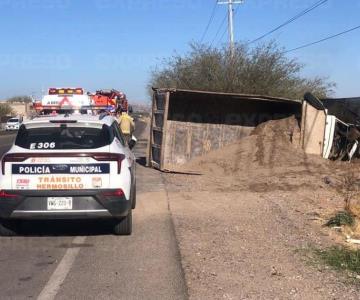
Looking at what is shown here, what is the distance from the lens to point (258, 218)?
380 inches

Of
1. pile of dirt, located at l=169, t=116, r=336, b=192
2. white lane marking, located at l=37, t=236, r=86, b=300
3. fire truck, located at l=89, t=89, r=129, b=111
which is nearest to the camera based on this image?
white lane marking, located at l=37, t=236, r=86, b=300

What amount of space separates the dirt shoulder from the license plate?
5.29ft

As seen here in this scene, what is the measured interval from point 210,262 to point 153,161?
11.2 m

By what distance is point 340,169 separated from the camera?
15.2m

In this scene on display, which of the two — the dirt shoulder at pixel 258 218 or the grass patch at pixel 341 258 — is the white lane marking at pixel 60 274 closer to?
the dirt shoulder at pixel 258 218

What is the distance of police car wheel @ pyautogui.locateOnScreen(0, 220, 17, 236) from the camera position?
8367 mm

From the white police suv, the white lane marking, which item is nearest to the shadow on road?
the white lane marking

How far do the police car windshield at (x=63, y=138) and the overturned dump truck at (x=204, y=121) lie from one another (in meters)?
9.50

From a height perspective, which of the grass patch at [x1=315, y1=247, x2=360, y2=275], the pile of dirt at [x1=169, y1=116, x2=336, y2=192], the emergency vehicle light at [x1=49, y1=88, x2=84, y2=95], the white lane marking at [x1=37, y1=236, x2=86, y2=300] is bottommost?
the pile of dirt at [x1=169, y1=116, x2=336, y2=192]

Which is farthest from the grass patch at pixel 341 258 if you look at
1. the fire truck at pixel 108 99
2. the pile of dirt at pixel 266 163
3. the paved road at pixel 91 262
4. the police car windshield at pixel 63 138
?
the fire truck at pixel 108 99

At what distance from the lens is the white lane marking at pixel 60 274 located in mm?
5672

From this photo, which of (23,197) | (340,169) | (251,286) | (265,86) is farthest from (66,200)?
(265,86)

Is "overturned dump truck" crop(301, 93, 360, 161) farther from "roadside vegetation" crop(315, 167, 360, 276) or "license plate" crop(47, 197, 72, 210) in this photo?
"license plate" crop(47, 197, 72, 210)

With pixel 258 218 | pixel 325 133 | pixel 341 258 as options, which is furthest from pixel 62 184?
pixel 325 133
